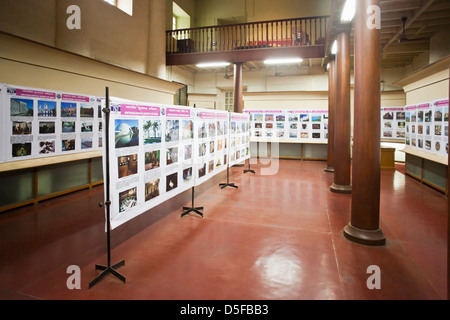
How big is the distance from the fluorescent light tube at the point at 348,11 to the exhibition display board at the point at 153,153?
324 cm

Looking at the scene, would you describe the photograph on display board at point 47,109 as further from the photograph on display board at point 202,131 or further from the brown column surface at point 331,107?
the brown column surface at point 331,107

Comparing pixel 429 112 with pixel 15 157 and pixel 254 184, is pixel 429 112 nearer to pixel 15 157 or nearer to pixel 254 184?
pixel 254 184

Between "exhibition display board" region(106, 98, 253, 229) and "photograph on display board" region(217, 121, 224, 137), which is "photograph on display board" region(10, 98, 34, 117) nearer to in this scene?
"exhibition display board" region(106, 98, 253, 229)

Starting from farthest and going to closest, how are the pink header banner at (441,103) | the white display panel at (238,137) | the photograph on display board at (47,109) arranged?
the white display panel at (238,137) → the pink header banner at (441,103) → the photograph on display board at (47,109)

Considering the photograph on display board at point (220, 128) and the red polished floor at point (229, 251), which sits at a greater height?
the photograph on display board at point (220, 128)

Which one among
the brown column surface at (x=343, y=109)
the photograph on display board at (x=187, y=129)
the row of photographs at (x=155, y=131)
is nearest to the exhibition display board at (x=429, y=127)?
the brown column surface at (x=343, y=109)

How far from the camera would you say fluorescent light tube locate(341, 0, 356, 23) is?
16.9ft

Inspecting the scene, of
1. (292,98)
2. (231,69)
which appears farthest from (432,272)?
(231,69)

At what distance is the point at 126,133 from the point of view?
3.17 m

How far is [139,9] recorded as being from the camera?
10914mm

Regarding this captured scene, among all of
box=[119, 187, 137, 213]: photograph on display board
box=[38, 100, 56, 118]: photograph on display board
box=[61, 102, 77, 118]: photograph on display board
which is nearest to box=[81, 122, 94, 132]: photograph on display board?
box=[61, 102, 77, 118]: photograph on display board

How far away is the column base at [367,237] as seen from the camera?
3.83 m

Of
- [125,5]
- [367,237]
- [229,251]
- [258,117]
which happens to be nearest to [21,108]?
[229,251]

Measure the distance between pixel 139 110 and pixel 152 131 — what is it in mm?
364
